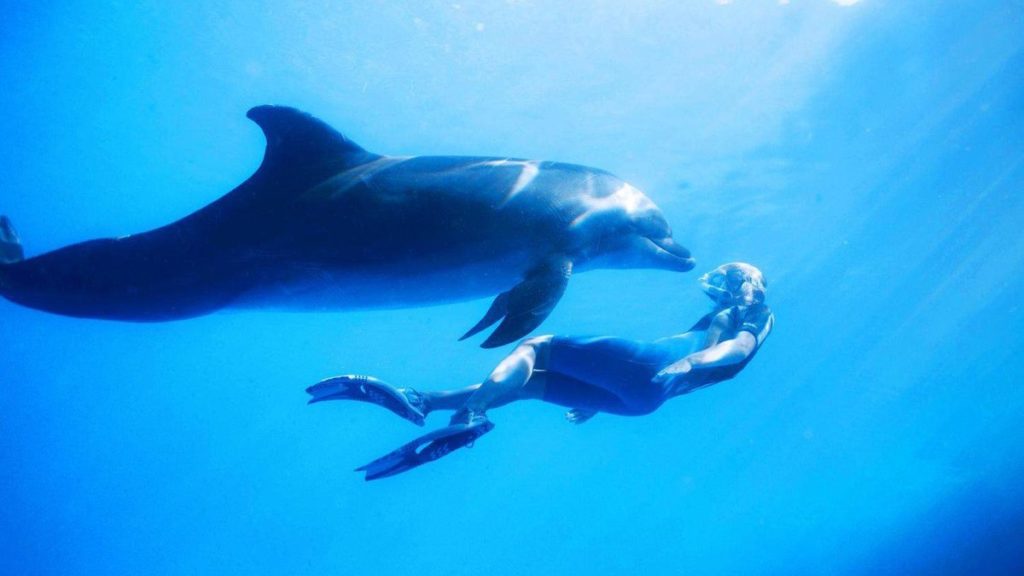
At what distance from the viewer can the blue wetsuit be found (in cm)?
465

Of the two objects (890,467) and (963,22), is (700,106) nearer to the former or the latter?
(963,22)

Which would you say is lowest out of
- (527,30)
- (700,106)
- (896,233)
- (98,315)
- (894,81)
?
(98,315)

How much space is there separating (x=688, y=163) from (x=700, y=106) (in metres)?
2.18

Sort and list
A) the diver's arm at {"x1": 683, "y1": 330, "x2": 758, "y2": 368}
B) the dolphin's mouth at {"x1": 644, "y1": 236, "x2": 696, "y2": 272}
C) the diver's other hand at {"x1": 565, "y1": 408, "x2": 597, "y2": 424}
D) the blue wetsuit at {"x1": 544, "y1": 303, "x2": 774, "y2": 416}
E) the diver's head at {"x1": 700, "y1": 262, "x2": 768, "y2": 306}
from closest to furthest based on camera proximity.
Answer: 1. the diver's arm at {"x1": 683, "y1": 330, "x2": 758, "y2": 368}
2. the blue wetsuit at {"x1": 544, "y1": 303, "x2": 774, "y2": 416}
3. the dolphin's mouth at {"x1": 644, "y1": 236, "x2": 696, "y2": 272}
4. the diver's head at {"x1": 700, "y1": 262, "x2": 768, "y2": 306}
5. the diver's other hand at {"x1": 565, "y1": 408, "x2": 597, "y2": 424}

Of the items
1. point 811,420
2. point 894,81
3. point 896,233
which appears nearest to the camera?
point 894,81

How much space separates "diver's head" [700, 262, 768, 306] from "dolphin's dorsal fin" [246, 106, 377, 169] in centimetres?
398

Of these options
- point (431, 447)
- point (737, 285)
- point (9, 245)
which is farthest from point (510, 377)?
point (9, 245)

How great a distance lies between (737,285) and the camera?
5.73 m

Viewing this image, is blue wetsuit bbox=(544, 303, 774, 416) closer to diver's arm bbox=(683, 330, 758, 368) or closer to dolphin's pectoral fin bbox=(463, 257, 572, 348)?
diver's arm bbox=(683, 330, 758, 368)

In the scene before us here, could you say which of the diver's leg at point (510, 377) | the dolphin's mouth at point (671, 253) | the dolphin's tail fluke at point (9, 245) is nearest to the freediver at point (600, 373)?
the diver's leg at point (510, 377)

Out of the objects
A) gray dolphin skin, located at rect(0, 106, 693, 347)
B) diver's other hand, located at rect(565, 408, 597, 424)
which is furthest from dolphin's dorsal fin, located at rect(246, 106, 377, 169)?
diver's other hand, located at rect(565, 408, 597, 424)

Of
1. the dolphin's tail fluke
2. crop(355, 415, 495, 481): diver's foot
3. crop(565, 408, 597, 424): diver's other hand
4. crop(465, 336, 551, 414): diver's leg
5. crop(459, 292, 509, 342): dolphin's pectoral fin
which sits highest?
the dolphin's tail fluke

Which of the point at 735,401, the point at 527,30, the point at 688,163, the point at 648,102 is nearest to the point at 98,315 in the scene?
the point at 527,30

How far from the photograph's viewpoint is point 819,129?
1655 cm
